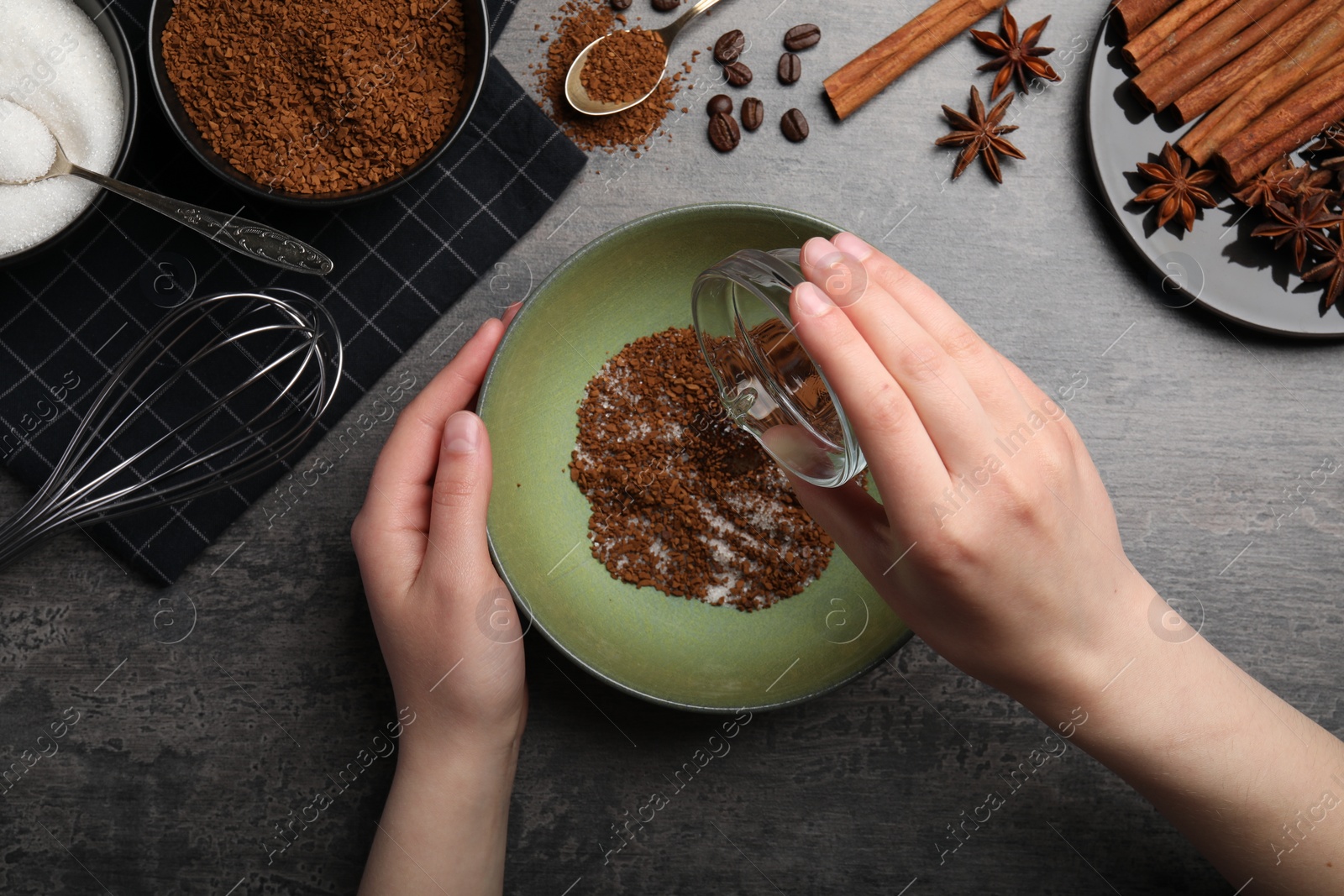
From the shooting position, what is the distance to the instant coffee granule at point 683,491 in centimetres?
96

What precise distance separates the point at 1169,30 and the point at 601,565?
0.99 metres

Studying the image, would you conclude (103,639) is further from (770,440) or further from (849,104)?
(849,104)

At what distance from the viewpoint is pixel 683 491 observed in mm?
952

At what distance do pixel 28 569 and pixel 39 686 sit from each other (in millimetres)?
154

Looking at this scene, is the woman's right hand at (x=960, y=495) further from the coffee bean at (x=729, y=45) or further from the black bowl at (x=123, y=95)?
the black bowl at (x=123, y=95)

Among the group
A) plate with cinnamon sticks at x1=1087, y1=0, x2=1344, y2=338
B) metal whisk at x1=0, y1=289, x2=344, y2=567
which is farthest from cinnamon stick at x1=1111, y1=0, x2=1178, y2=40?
metal whisk at x1=0, y1=289, x2=344, y2=567

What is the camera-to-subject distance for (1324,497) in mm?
1078

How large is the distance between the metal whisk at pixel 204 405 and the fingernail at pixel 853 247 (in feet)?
2.01

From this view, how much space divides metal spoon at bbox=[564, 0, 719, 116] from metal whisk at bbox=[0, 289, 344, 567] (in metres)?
0.42

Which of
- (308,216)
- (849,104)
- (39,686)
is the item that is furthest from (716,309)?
(39,686)

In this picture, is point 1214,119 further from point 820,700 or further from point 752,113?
point 820,700

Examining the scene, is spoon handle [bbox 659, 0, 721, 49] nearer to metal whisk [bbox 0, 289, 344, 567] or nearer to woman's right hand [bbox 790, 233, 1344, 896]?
woman's right hand [bbox 790, 233, 1344, 896]

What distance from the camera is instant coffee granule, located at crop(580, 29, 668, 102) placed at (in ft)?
3.21

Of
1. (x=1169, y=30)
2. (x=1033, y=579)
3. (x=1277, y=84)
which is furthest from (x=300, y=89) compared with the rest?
(x=1277, y=84)
